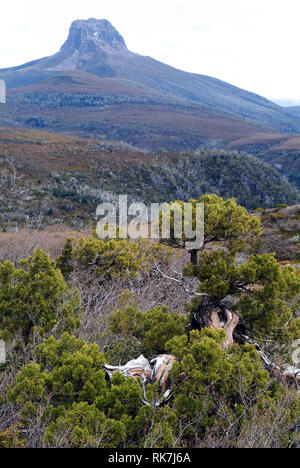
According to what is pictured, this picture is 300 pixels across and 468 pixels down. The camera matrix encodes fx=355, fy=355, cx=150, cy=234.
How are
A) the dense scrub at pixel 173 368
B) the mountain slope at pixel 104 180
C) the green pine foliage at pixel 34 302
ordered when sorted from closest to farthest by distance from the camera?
the dense scrub at pixel 173 368 < the green pine foliage at pixel 34 302 < the mountain slope at pixel 104 180

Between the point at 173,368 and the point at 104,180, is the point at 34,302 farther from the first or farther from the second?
the point at 104,180

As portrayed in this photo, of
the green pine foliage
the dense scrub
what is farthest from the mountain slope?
the dense scrub

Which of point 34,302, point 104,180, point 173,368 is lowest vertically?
point 173,368

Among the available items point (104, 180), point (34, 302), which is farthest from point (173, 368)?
point (104, 180)

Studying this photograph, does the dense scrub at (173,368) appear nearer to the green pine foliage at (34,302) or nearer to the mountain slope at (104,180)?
the green pine foliage at (34,302)

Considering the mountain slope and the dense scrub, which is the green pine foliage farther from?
the mountain slope

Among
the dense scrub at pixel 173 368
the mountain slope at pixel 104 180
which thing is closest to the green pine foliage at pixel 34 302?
the dense scrub at pixel 173 368

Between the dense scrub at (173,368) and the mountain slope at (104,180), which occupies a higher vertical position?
the mountain slope at (104,180)

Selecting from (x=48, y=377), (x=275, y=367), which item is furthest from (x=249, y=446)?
(x=48, y=377)

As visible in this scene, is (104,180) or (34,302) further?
(104,180)

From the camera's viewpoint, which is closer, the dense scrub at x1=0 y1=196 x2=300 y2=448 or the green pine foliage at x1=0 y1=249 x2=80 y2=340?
the dense scrub at x1=0 y1=196 x2=300 y2=448
